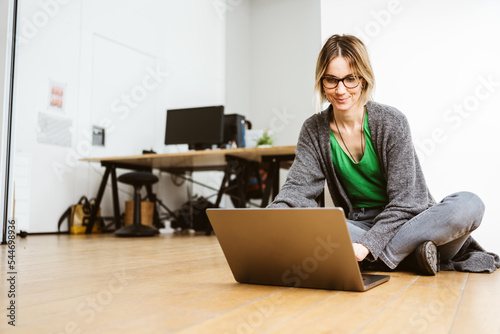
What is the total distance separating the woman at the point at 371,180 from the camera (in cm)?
133

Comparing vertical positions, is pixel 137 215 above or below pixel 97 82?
below

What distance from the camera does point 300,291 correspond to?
1.13m

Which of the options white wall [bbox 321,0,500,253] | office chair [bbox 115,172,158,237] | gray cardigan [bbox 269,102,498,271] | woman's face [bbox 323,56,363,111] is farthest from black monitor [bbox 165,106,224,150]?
woman's face [bbox 323,56,363,111]

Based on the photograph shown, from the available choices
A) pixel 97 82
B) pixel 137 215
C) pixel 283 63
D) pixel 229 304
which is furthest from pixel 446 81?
pixel 283 63

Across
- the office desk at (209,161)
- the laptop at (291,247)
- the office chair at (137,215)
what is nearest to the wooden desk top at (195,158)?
the office desk at (209,161)

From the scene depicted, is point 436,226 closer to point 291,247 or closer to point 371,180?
point 371,180

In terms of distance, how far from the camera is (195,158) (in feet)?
13.0

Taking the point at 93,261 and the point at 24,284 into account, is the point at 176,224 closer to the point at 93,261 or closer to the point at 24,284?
the point at 93,261

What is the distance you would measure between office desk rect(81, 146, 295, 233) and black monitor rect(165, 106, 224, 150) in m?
0.20

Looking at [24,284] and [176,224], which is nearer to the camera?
[24,284]

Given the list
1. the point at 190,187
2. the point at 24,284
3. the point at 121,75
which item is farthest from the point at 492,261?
the point at 190,187

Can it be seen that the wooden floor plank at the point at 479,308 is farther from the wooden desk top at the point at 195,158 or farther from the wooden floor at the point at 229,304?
the wooden desk top at the point at 195,158

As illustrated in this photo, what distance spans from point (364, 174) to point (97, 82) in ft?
11.6

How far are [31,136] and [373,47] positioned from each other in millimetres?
3005
